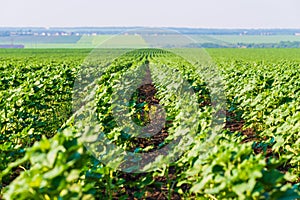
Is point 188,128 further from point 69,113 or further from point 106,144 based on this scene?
point 69,113

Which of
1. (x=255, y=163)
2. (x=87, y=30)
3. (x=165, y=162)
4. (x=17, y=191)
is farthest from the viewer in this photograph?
(x=87, y=30)

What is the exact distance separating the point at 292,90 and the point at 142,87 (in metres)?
7.44

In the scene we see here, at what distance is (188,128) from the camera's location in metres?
4.30

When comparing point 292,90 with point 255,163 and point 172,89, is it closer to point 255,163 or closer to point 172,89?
point 172,89

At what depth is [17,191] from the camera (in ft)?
7.36

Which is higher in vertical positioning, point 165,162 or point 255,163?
point 255,163

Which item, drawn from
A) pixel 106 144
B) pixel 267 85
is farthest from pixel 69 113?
pixel 106 144

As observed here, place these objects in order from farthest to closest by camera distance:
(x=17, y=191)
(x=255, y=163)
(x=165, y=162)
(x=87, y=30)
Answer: (x=87, y=30)
(x=165, y=162)
(x=255, y=163)
(x=17, y=191)

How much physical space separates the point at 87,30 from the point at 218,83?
143491 millimetres

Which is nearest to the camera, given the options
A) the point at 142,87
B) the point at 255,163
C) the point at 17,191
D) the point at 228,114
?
the point at 17,191

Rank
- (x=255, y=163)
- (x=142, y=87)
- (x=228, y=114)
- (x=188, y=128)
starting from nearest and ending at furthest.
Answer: (x=255, y=163)
(x=188, y=128)
(x=228, y=114)
(x=142, y=87)

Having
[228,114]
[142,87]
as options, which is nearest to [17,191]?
[228,114]

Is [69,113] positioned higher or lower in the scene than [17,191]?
lower

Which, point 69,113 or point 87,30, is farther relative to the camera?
point 87,30
